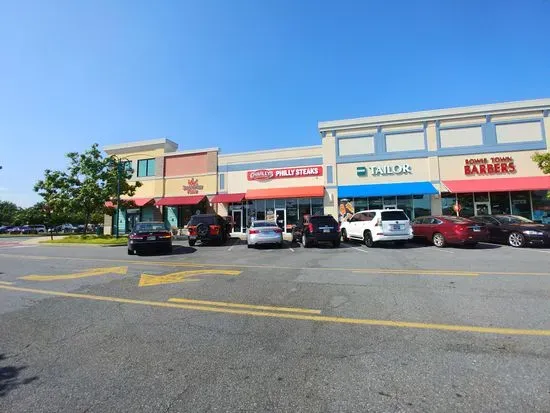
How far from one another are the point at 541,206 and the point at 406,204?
29.7ft

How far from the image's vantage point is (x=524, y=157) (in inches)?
960

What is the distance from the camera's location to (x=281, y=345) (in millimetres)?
4141

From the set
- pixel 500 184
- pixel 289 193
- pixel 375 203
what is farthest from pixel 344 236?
pixel 500 184

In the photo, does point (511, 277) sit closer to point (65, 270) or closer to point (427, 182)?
point (65, 270)

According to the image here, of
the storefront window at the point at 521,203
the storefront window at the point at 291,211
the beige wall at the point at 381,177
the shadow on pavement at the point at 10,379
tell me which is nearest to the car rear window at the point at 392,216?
the beige wall at the point at 381,177

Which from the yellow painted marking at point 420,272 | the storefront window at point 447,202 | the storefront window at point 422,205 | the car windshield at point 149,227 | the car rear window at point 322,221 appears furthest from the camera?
the storefront window at point 422,205

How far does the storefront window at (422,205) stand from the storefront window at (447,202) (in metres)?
0.93

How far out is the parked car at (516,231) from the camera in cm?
1504

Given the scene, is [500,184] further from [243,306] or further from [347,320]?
[243,306]

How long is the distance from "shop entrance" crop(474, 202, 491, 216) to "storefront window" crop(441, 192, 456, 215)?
1.65 meters

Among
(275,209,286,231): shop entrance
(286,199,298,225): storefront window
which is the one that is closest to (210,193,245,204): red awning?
(275,209,286,231): shop entrance

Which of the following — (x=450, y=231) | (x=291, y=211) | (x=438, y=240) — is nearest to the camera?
(x=450, y=231)

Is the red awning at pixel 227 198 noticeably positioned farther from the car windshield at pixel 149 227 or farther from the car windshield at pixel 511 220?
the car windshield at pixel 511 220

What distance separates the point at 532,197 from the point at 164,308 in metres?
27.5
